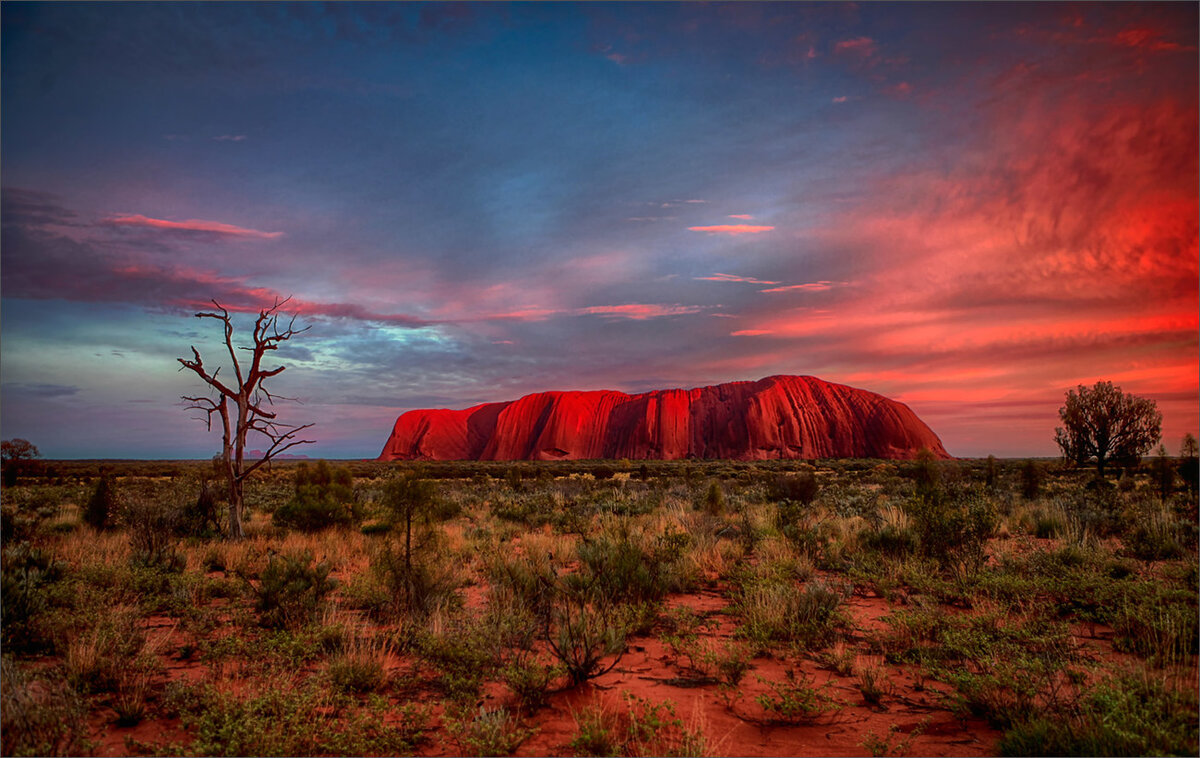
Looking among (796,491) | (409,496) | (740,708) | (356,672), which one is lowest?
(740,708)

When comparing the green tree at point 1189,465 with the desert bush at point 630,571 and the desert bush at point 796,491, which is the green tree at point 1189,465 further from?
the desert bush at point 630,571

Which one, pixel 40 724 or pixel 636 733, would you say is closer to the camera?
pixel 40 724

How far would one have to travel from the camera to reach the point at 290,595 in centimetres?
650

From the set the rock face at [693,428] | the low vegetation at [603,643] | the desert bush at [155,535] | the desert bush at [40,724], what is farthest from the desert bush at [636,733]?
the rock face at [693,428]

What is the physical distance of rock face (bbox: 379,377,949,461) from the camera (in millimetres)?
89250

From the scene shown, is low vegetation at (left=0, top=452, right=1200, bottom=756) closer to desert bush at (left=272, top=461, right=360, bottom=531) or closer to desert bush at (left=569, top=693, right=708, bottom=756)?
desert bush at (left=569, top=693, right=708, bottom=756)

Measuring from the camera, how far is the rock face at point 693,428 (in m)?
89.2

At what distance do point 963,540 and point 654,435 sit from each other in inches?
3482

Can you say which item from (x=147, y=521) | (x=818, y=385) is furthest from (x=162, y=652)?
(x=818, y=385)

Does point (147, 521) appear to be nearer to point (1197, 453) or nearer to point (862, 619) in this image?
point (862, 619)

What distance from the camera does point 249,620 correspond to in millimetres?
6215

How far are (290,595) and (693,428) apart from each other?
93.5 m

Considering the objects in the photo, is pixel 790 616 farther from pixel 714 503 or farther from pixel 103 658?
pixel 714 503

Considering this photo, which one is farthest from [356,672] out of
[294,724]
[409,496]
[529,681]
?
[409,496]
